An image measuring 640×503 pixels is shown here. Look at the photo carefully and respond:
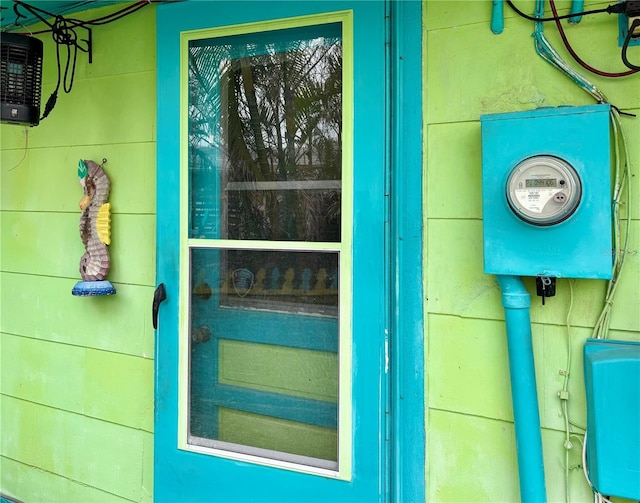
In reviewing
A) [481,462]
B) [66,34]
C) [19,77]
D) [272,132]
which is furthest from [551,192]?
[66,34]

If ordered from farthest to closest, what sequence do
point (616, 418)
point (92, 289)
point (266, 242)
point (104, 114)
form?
point (104, 114), point (92, 289), point (266, 242), point (616, 418)

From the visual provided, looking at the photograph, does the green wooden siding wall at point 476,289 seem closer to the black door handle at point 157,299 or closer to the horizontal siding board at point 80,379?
the black door handle at point 157,299

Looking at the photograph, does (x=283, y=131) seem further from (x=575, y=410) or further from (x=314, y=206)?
(x=575, y=410)

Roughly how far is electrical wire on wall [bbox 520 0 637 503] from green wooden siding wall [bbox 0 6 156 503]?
135cm

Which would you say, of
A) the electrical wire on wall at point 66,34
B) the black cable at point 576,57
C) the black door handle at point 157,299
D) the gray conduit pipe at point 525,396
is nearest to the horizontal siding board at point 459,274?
the gray conduit pipe at point 525,396

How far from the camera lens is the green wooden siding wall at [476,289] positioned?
132cm

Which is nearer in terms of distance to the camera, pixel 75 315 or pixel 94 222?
pixel 94 222

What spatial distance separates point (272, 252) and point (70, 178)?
3.29 feet

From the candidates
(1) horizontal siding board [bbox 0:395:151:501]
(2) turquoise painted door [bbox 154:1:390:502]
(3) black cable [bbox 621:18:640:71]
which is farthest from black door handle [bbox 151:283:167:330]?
(3) black cable [bbox 621:18:640:71]

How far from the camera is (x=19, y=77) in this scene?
174 cm

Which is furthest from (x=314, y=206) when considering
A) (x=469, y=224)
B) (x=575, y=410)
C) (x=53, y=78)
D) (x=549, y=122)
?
(x=53, y=78)

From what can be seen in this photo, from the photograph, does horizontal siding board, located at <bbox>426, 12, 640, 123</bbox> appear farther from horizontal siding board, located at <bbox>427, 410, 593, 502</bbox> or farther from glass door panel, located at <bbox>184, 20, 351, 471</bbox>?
horizontal siding board, located at <bbox>427, 410, 593, 502</bbox>

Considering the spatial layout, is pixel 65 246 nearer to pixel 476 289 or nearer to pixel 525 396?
pixel 476 289

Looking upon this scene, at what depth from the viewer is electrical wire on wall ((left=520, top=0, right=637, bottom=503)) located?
4.10 feet
